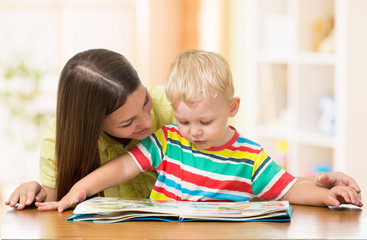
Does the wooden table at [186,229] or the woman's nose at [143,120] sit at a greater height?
the woman's nose at [143,120]

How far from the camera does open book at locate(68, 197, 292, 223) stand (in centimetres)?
104

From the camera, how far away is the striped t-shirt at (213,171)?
1.32 meters

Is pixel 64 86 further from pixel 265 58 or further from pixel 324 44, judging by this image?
pixel 265 58

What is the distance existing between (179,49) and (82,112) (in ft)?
12.3

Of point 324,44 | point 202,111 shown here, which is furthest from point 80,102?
point 324,44

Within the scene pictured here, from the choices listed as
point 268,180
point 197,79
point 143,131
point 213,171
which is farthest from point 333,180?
point 143,131

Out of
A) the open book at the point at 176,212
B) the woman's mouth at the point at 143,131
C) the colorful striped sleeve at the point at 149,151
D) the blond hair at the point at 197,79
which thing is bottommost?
the open book at the point at 176,212

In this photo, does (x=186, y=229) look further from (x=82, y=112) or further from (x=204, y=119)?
(x=82, y=112)

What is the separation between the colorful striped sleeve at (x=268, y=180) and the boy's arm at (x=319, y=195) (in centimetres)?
2

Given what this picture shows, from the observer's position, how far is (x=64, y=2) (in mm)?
4742

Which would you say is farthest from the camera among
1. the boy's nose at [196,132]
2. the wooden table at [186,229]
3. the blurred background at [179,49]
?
the blurred background at [179,49]

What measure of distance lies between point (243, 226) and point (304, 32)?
9.67ft

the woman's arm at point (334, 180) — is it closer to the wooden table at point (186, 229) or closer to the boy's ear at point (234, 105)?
the wooden table at point (186, 229)

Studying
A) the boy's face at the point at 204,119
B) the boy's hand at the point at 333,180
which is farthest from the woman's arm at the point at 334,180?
the boy's face at the point at 204,119
